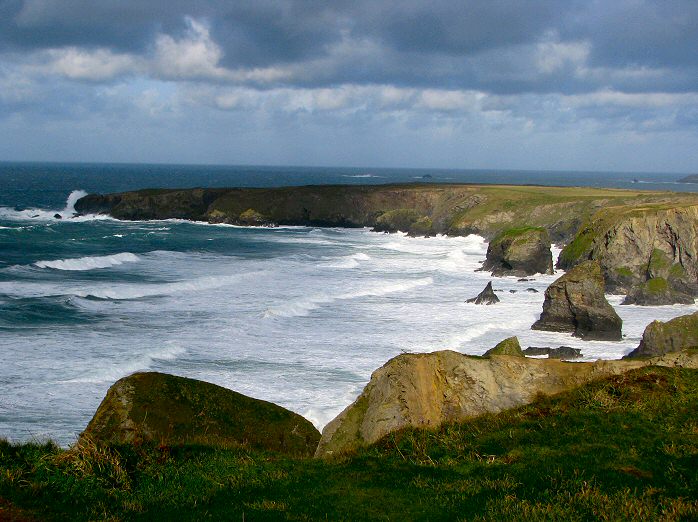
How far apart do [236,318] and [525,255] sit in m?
26.4

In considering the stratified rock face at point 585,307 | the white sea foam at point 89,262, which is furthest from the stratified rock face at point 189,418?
the white sea foam at point 89,262

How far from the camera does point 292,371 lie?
2736cm

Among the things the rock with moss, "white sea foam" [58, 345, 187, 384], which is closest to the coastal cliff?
the rock with moss

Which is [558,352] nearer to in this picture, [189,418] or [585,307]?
[585,307]

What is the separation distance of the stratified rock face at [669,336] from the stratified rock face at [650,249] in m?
17.3

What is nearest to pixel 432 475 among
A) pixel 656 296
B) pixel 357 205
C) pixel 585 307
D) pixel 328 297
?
pixel 585 307

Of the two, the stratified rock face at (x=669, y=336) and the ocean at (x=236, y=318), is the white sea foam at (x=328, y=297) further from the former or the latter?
the stratified rock face at (x=669, y=336)

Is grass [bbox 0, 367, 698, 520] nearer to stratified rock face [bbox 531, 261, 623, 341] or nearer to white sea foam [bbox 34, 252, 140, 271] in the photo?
stratified rock face [bbox 531, 261, 623, 341]

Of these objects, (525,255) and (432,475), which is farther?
(525,255)

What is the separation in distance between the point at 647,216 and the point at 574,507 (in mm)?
44212

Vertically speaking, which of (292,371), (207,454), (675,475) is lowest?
(292,371)

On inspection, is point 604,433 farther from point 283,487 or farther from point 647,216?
point 647,216

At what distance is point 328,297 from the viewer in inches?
1722

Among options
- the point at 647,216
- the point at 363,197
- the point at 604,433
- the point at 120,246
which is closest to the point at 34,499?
the point at 604,433
